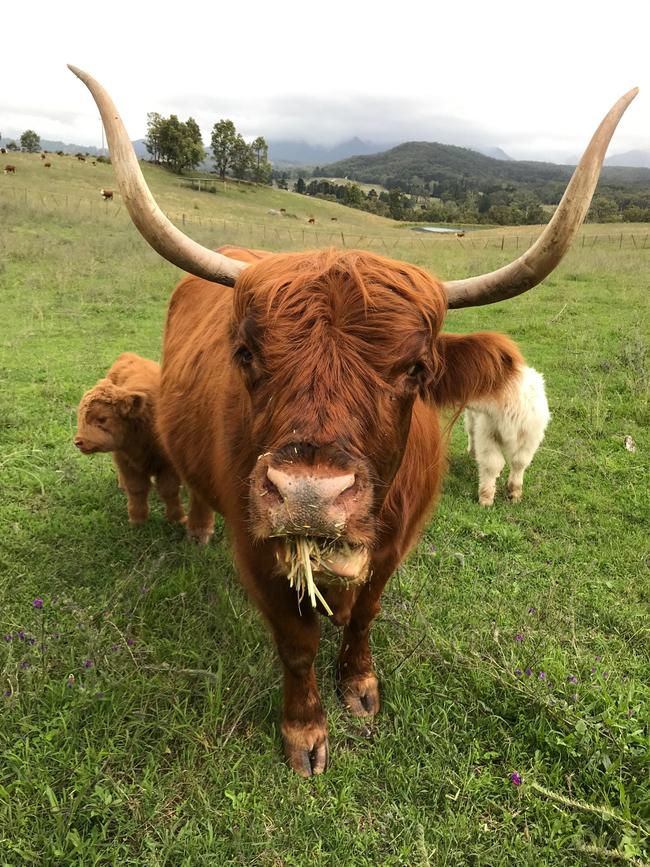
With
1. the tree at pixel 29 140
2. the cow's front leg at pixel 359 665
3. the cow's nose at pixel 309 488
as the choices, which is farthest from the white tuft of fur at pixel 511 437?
the tree at pixel 29 140

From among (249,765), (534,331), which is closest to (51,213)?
(534,331)

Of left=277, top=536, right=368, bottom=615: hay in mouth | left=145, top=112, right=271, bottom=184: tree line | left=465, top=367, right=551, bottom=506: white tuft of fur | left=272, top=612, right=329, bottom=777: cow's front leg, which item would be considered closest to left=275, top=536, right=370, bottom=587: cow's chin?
left=277, top=536, right=368, bottom=615: hay in mouth

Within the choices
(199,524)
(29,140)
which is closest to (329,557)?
(199,524)

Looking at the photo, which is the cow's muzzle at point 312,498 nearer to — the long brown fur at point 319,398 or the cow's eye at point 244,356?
the long brown fur at point 319,398

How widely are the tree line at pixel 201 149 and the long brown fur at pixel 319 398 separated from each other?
204ft

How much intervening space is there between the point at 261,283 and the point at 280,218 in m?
51.9

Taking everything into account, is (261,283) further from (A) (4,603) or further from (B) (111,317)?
(B) (111,317)

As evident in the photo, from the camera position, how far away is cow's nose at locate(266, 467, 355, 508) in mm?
1420

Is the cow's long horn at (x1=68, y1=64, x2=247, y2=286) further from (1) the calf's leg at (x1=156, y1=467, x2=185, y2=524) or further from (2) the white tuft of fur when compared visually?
(2) the white tuft of fur

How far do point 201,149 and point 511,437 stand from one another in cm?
6549

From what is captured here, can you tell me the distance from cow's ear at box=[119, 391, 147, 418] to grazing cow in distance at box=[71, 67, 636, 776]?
4.13 feet

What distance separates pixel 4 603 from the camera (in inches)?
130

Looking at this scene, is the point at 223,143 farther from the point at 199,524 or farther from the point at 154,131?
the point at 199,524

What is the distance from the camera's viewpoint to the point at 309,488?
143 centimetres
